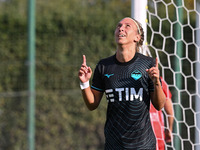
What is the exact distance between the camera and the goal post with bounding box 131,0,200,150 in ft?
12.9

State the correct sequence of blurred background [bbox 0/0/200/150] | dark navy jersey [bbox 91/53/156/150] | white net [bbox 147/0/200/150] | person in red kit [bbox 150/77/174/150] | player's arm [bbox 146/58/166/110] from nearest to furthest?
player's arm [bbox 146/58/166/110]
dark navy jersey [bbox 91/53/156/150]
person in red kit [bbox 150/77/174/150]
white net [bbox 147/0/200/150]
blurred background [bbox 0/0/200/150]

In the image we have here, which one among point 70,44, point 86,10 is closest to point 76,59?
point 70,44

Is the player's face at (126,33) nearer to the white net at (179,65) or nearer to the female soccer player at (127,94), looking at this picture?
the female soccer player at (127,94)

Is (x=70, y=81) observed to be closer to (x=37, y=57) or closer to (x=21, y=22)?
(x=37, y=57)

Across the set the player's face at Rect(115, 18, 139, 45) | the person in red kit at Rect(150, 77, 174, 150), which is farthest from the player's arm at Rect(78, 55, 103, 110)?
the person in red kit at Rect(150, 77, 174, 150)

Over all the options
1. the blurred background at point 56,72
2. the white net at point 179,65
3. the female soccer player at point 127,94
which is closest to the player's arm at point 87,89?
the female soccer player at point 127,94

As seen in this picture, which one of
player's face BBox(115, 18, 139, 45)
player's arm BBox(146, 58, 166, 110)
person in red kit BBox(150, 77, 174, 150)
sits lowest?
person in red kit BBox(150, 77, 174, 150)

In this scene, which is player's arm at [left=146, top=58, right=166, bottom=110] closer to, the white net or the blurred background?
the white net

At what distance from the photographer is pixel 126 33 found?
3.12 m

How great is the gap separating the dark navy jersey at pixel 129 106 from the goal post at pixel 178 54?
30.9 inches

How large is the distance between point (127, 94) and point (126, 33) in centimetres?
45

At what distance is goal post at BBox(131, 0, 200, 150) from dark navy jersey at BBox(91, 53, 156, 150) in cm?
79

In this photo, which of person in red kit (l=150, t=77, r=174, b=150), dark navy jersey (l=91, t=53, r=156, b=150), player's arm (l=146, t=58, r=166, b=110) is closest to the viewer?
player's arm (l=146, t=58, r=166, b=110)

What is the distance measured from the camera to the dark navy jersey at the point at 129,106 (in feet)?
9.85
